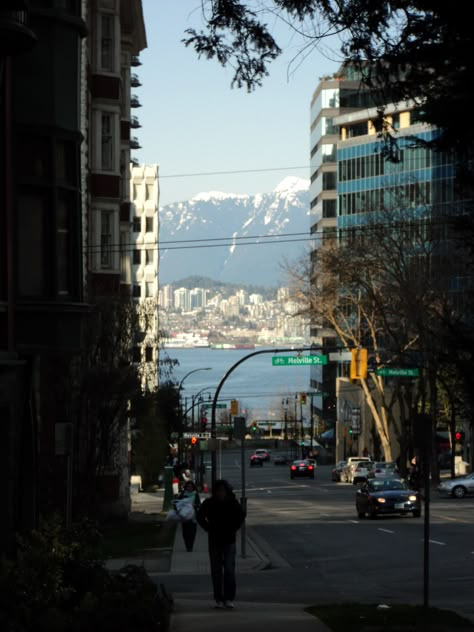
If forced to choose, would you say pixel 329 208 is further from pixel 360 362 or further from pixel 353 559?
pixel 353 559

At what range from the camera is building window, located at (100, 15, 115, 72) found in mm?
48456

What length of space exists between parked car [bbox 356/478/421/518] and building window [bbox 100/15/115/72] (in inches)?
664

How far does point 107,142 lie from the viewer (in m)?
48.6

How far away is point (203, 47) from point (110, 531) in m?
28.2

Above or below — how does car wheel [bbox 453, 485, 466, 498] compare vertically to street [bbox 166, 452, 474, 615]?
below

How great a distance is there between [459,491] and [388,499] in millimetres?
20231

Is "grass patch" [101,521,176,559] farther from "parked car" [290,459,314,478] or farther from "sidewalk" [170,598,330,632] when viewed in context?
"parked car" [290,459,314,478]

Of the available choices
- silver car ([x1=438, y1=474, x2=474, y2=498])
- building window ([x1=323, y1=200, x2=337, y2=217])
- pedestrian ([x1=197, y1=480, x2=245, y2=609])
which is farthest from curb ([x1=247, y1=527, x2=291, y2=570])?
building window ([x1=323, y1=200, x2=337, y2=217])

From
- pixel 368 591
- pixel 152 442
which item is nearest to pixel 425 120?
pixel 368 591

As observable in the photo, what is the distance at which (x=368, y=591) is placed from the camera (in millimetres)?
22328

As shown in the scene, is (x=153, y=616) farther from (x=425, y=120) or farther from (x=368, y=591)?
(x=368, y=591)

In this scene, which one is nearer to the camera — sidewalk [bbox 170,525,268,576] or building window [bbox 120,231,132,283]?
sidewalk [bbox 170,525,268,576]

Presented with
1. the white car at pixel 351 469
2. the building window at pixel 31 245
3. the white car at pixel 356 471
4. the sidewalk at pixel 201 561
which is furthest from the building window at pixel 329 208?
the building window at pixel 31 245

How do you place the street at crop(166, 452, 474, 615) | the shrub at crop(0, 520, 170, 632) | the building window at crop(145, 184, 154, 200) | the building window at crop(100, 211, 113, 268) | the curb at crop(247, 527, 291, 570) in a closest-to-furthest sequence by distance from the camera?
the shrub at crop(0, 520, 170, 632), the street at crop(166, 452, 474, 615), the curb at crop(247, 527, 291, 570), the building window at crop(100, 211, 113, 268), the building window at crop(145, 184, 154, 200)
